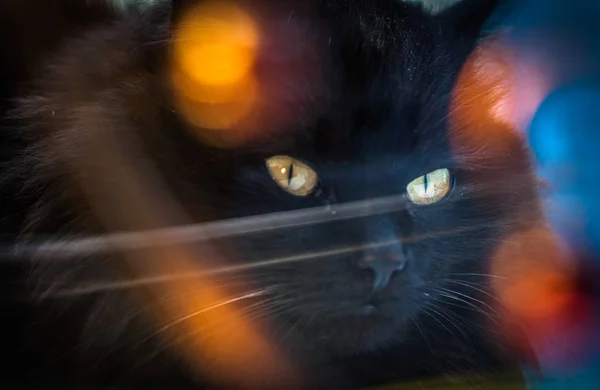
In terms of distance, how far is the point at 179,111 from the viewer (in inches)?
40.2

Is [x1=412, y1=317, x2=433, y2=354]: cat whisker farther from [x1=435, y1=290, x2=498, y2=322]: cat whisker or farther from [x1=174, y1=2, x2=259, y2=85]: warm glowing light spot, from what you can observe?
[x1=174, y1=2, x2=259, y2=85]: warm glowing light spot

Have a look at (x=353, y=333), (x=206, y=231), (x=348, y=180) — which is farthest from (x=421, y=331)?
(x=206, y=231)

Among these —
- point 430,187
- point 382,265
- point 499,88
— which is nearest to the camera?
point 382,265

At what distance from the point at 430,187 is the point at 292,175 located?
0.92ft

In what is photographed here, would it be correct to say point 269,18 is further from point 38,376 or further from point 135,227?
point 38,376

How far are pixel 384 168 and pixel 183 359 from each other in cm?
45

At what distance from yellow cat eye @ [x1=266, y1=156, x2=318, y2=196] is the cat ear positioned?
1.33 ft

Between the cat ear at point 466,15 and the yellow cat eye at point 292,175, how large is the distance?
1.33 feet

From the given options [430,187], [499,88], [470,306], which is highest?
[499,88]

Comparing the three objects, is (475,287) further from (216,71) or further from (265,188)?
(216,71)

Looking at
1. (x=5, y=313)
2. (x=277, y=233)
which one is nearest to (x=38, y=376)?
(x=5, y=313)

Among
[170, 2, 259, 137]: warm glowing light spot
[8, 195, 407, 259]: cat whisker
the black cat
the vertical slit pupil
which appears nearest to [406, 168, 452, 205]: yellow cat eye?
the black cat

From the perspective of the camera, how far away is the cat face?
3.37 feet

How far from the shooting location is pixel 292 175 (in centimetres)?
106
